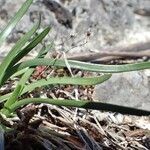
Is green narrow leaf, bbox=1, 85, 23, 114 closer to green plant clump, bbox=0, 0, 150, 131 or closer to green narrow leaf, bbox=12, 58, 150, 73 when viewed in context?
green plant clump, bbox=0, 0, 150, 131

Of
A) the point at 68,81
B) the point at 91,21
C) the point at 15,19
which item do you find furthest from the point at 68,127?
the point at 91,21

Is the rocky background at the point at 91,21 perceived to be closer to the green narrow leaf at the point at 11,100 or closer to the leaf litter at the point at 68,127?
the leaf litter at the point at 68,127

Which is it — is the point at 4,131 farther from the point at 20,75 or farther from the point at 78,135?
the point at 20,75

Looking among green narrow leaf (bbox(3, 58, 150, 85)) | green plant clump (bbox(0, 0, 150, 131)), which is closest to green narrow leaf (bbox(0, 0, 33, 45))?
green plant clump (bbox(0, 0, 150, 131))

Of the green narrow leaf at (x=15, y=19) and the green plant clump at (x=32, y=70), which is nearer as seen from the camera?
the green plant clump at (x=32, y=70)

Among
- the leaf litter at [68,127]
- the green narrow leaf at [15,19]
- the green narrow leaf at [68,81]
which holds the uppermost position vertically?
the green narrow leaf at [15,19]

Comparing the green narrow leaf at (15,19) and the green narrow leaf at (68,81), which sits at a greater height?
the green narrow leaf at (15,19)

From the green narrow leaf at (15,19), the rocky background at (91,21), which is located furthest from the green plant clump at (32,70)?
the rocky background at (91,21)

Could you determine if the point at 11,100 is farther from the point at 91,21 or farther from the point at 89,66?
the point at 91,21

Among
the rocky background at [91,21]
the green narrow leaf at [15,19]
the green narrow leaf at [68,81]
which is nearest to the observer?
the green narrow leaf at [68,81]
